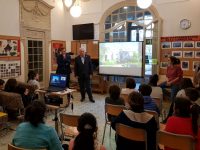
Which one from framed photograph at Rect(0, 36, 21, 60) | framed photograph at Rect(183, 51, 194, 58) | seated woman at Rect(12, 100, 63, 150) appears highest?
framed photograph at Rect(0, 36, 21, 60)

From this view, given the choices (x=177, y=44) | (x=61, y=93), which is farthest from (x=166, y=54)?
(x=61, y=93)

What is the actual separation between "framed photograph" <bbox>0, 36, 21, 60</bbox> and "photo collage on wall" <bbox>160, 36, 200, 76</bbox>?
4.28m

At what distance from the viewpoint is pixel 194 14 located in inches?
241

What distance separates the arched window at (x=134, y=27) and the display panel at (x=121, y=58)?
0.36 m

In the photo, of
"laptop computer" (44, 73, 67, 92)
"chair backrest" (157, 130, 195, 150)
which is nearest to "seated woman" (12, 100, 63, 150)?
"chair backrest" (157, 130, 195, 150)

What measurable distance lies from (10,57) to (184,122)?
5.44 meters

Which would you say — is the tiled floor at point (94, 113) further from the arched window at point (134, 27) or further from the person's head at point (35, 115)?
the person's head at point (35, 115)

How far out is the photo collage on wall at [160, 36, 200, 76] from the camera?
244 inches

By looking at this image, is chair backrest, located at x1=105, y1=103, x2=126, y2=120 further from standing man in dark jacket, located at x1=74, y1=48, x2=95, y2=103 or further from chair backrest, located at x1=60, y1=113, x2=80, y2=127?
standing man in dark jacket, located at x1=74, y1=48, x2=95, y2=103

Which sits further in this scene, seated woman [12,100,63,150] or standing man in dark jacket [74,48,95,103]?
standing man in dark jacket [74,48,95,103]

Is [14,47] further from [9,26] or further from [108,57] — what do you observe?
[108,57]

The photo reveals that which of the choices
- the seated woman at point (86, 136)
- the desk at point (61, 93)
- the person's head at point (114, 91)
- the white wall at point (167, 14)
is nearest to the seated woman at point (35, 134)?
the seated woman at point (86, 136)

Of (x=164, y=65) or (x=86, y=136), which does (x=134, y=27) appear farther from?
(x=86, y=136)

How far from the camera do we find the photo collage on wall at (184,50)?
20.4 feet
